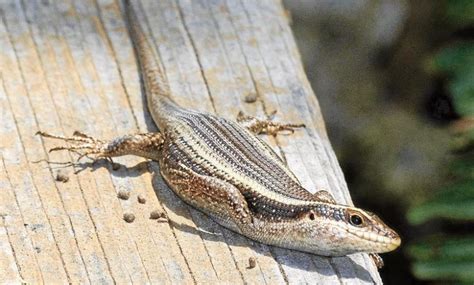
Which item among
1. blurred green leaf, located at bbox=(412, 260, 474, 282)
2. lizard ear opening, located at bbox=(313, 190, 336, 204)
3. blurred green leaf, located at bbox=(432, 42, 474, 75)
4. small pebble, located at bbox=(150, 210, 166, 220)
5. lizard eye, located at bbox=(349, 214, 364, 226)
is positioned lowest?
blurred green leaf, located at bbox=(412, 260, 474, 282)

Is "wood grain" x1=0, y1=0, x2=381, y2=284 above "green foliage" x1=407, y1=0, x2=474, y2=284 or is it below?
above

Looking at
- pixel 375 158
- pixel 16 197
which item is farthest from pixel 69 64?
pixel 375 158

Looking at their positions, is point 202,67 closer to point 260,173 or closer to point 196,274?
point 260,173

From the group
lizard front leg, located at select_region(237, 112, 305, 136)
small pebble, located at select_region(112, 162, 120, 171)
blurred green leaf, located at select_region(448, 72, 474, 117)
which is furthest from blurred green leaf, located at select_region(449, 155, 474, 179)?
small pebble, located at select_region(112, 162, 120, 171)

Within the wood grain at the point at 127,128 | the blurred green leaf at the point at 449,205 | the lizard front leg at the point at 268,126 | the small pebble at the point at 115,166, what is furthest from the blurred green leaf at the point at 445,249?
the small pebble at the point at 115,166

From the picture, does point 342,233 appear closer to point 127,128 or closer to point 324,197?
point 324,197

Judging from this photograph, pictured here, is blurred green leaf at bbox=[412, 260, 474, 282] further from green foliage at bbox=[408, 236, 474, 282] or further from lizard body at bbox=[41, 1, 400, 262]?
lizard body at bbox=[41, 1, 400, 262]

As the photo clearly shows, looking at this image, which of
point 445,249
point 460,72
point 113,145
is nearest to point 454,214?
point 445,249
